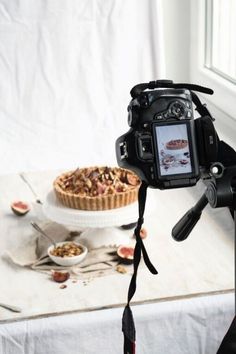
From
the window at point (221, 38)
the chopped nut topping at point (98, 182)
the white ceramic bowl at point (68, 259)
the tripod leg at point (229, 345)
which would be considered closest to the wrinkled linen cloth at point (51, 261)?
the white ceramic bowl at point (68, 259)

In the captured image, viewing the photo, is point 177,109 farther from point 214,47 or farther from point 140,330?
point 214,47

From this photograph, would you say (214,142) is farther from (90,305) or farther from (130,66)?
(130,66)

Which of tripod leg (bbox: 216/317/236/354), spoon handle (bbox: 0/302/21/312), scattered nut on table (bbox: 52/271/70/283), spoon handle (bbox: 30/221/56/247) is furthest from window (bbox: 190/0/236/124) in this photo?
tripod leg (bbox: 216/317/236/354)

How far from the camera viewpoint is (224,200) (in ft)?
3.79

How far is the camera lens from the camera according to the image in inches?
47.3

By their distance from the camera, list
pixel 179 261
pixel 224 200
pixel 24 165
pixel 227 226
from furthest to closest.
→ pixel 24 165, pixel 227 226, pixel 179 261, pixel 224 200

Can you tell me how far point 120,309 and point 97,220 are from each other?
28 centimetres

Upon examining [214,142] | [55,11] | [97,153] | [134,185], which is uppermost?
[214,142]

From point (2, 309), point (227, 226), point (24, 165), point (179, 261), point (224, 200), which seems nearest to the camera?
point (224, 200)

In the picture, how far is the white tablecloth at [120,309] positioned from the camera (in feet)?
5.34

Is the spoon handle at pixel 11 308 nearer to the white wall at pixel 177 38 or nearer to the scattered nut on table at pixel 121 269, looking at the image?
the scattered nut on table at pixel 121 269

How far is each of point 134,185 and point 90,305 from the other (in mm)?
382

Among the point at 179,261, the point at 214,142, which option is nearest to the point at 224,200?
the point at 214,142

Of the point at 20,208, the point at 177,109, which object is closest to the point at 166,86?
the point at 177,109
